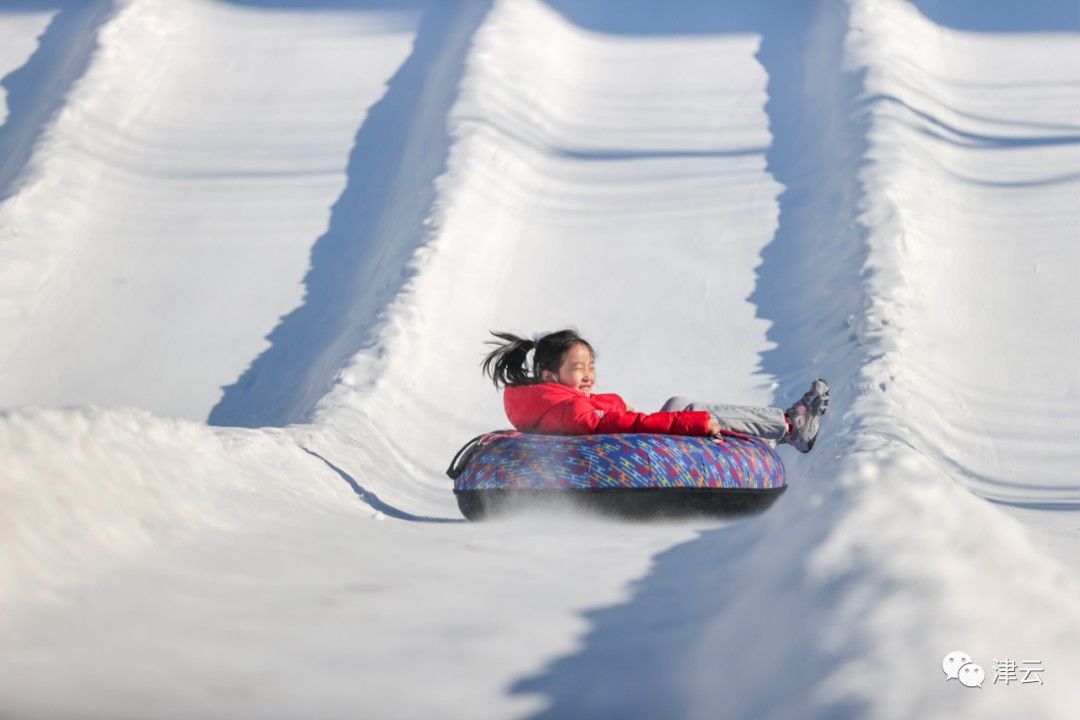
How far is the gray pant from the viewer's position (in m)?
3.71

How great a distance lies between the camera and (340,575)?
2240mm

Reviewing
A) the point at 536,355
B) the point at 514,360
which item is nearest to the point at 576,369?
the point at 536,355

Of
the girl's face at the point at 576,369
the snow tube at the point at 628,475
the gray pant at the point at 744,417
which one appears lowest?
the snow tube at the point at 628,475

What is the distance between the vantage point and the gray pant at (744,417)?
3.71 m

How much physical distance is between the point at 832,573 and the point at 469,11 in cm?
847

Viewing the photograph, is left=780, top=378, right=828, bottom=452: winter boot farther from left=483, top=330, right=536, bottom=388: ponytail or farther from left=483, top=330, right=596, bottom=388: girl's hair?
left=483, top=330, right=536, bottom=388: ponytail

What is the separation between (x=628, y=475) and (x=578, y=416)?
0.30 meters

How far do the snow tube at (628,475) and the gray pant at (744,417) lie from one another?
17 centimetres

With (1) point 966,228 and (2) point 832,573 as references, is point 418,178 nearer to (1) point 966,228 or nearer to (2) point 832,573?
(1) point 966,228

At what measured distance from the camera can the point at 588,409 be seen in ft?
11.8

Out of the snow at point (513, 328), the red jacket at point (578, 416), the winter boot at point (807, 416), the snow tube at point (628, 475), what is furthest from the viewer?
the winter boot at point (807, 416)

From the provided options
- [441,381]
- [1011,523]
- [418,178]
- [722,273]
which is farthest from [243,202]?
[1011,523]

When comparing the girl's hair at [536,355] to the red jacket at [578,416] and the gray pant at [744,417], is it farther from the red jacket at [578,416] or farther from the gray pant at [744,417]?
the gray pant at [744,417]

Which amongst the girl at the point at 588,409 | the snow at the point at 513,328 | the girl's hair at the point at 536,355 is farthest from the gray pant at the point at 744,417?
the snow at the point at 513,328
